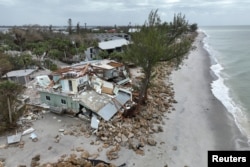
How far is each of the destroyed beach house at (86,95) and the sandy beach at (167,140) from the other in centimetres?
104

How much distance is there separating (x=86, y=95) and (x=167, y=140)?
7.57 meters

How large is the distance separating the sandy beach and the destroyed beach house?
3.43 ft

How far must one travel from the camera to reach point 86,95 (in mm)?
19891

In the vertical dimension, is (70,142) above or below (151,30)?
below

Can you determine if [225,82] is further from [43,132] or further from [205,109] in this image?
[43,132]

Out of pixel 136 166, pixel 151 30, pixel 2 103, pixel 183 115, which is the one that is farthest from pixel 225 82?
pixel 2 103

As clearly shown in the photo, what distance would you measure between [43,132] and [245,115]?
1696cm

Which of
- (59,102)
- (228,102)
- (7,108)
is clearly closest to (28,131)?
(7,108)

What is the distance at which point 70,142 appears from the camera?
16047 millimetres

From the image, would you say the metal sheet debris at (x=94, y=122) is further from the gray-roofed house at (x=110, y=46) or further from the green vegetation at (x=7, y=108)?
the gray-roofed house at (x=110, y=46)

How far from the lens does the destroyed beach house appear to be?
19.1m

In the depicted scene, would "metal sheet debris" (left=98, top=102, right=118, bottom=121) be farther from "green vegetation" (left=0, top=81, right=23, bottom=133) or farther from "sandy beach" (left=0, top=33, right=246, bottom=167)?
"green vegetation" (left=0, top=81, right=23, bottom=133)

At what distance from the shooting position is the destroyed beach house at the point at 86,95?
19078 mm

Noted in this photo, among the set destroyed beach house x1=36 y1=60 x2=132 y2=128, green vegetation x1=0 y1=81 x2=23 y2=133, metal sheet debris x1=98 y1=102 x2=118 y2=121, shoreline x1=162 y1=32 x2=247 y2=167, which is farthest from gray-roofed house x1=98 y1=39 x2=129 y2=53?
green vegetation x1=0 y1=81 x2=23 y2=133
